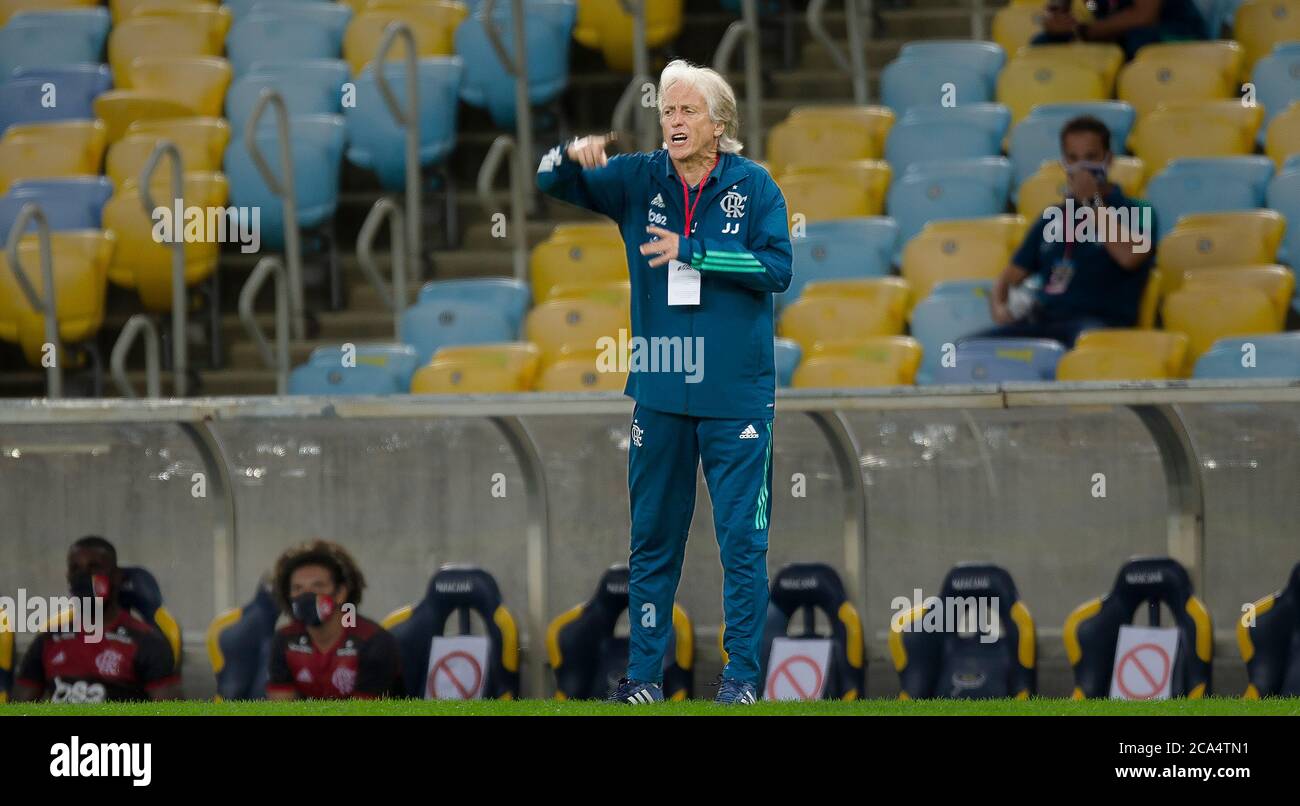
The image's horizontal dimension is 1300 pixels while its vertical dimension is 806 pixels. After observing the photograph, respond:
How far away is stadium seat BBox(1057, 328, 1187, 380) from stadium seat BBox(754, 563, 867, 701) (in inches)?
56.3

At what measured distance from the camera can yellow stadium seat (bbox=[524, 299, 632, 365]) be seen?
9.21 m

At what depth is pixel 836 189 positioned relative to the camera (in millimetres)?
9836

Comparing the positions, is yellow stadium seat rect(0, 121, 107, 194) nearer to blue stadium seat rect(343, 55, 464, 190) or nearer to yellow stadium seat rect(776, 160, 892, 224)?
blue stadium seat rect(343, 55, 464, 190)

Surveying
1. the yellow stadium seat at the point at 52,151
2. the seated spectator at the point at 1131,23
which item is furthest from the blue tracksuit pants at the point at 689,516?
the yellow stadium seat at the point at 52,151

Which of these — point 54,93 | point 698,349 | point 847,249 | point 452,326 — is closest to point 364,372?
point 452,326

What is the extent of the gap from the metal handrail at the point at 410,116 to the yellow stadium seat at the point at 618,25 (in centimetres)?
107

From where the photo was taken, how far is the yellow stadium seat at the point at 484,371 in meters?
8.98

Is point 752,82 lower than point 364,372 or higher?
higher

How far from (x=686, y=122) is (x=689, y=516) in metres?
0.99

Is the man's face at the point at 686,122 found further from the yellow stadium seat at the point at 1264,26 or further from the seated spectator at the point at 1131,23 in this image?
the yellow stadium seat at the point at 1264,26

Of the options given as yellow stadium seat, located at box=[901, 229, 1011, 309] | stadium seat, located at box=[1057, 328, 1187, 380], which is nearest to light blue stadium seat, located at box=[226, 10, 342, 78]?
yellow stadium seat, located at box=[901, 229, 1011, 309]

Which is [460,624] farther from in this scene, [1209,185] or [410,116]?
[1209,185]

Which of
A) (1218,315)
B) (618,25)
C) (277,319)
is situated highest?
(618,25)

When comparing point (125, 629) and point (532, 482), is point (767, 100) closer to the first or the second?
point (532, 482)
